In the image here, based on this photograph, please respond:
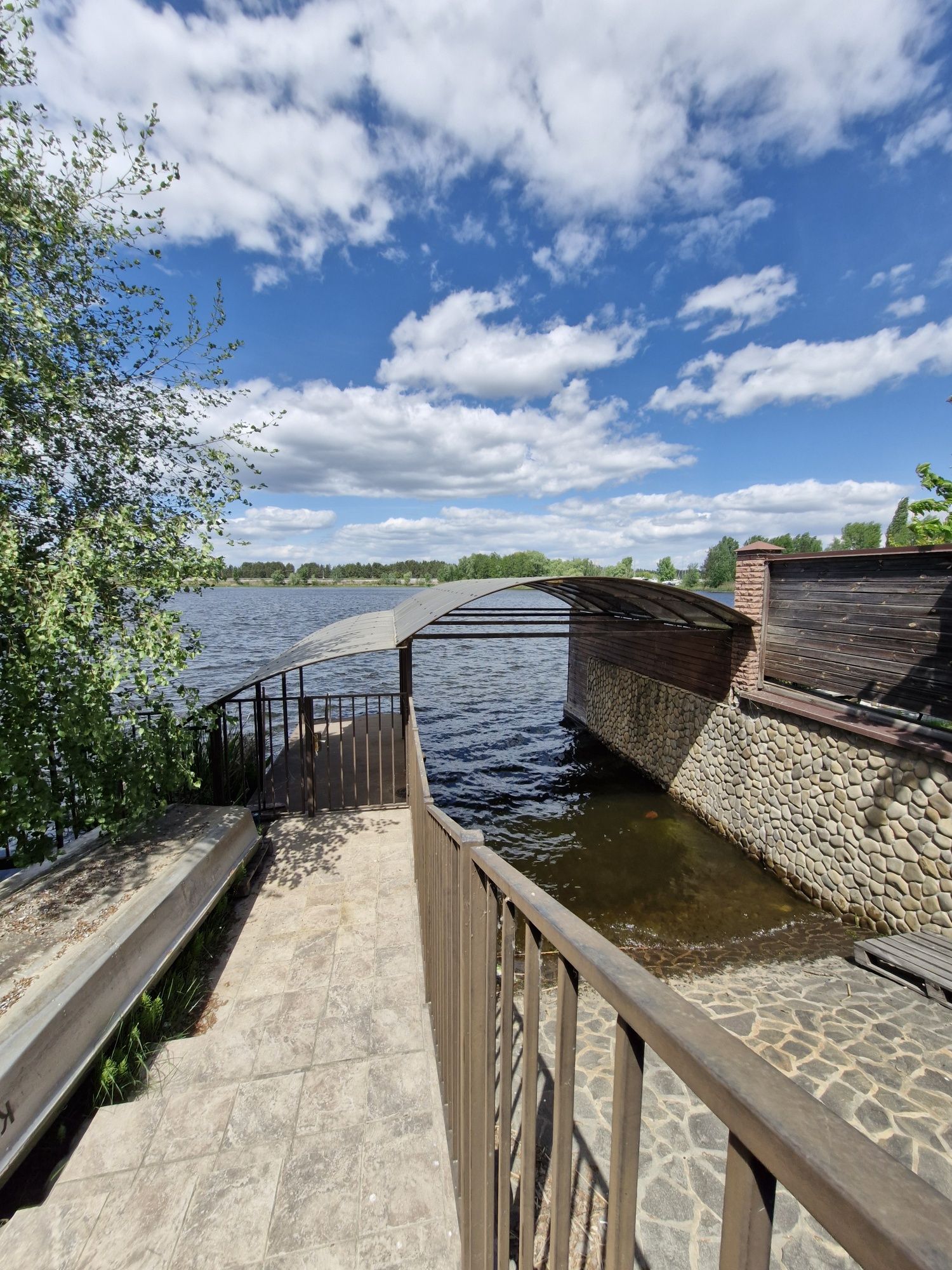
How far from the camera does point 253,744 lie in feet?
31.5

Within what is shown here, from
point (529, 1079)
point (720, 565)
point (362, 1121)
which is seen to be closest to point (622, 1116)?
point (529, 1079)

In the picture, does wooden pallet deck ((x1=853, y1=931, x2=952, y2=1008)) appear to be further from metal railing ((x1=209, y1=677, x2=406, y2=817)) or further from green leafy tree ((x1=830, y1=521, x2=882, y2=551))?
green leafy tree ((x1=830, y1=521, x2=882, y2=551))

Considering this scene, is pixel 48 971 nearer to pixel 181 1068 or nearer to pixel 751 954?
pixel 181 1068

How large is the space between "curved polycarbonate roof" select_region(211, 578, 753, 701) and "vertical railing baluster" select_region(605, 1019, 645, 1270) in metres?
5.70

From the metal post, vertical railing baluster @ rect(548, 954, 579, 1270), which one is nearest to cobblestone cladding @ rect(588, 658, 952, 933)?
vertical railing baluster @ rect(548, 954, 579, 1270)

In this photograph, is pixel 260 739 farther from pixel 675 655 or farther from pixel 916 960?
pixel 675 655

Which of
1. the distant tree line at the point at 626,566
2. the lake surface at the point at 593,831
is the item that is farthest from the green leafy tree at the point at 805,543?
the lake surface at the point at 593,831

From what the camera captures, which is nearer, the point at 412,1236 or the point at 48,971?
the point at 412,1236

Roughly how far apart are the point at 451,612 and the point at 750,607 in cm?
473

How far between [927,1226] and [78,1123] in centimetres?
393

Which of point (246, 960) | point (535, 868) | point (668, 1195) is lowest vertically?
point (535, 868)

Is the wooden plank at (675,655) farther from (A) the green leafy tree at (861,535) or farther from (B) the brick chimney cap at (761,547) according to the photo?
(A) the green leafy tree at (861,535)

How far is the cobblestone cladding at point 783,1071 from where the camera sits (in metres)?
2.72

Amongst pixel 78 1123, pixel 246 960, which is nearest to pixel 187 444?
pixel 246 960
